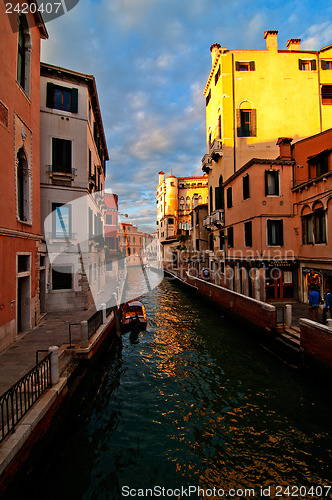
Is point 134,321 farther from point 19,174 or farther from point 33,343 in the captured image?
point 19,174

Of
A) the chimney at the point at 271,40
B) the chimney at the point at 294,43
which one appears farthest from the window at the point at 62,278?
the chimney at the point at 294,43

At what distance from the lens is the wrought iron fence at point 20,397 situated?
4.62 meters

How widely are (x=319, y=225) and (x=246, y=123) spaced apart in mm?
13011

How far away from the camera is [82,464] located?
5.55 metres

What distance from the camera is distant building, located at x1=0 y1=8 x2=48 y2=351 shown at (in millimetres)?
9117

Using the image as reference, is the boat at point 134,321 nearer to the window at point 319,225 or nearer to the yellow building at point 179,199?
the window at point 319,225

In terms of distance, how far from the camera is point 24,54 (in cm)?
1150

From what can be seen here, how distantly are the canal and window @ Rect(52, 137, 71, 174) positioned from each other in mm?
10530

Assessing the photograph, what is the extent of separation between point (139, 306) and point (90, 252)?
4.84 m

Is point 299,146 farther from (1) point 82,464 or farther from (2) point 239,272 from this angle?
(1) point 82,464

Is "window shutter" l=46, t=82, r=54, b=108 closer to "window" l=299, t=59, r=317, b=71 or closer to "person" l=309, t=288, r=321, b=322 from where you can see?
"person" l=309, t=288, r=321, b=322

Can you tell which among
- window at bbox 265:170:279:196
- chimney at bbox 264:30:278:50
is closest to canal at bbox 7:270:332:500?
window at bbox 265:170:279:196

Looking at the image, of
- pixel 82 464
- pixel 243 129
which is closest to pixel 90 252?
pixel 82 464

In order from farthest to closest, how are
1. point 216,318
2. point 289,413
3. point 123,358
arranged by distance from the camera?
point 216,318, point 123,358, point 289,413
